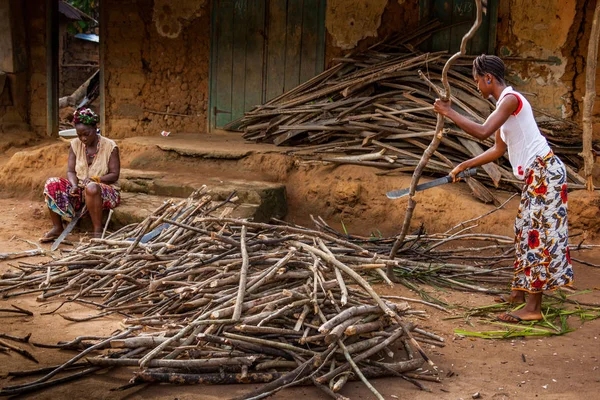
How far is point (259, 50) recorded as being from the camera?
30.7ft

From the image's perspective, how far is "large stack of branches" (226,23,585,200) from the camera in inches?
280

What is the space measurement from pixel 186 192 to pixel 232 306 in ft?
11.9

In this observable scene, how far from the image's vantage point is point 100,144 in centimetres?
663

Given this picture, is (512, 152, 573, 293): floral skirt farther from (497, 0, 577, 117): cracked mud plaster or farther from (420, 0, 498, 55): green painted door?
(420, 0, 498, 55): green painted door

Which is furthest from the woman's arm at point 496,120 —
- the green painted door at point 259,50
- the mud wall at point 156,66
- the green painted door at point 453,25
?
the mud wall at point 156,66

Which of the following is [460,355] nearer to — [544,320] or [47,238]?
[544,320]

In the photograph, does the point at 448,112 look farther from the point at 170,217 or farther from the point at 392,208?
the point at 392,208

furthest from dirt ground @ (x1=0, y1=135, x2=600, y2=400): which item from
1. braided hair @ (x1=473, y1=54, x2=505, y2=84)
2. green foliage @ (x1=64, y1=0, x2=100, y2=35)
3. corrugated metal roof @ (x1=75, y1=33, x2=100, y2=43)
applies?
green foliage @ (x1=64, y1=0, x2=100, y2=35)

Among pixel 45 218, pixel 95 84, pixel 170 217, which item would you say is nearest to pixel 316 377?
pixel 170 217

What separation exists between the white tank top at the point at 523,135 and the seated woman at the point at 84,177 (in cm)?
362

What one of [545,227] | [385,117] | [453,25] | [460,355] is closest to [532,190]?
[545,227]

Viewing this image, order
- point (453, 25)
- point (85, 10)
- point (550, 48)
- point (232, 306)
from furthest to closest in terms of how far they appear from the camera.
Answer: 1. point (85, 10)
2. point (453, 25)
3. point (550, 48)
4. point (232, 306)

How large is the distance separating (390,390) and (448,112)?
61.5 inches

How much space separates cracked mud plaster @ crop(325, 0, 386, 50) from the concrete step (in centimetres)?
245
